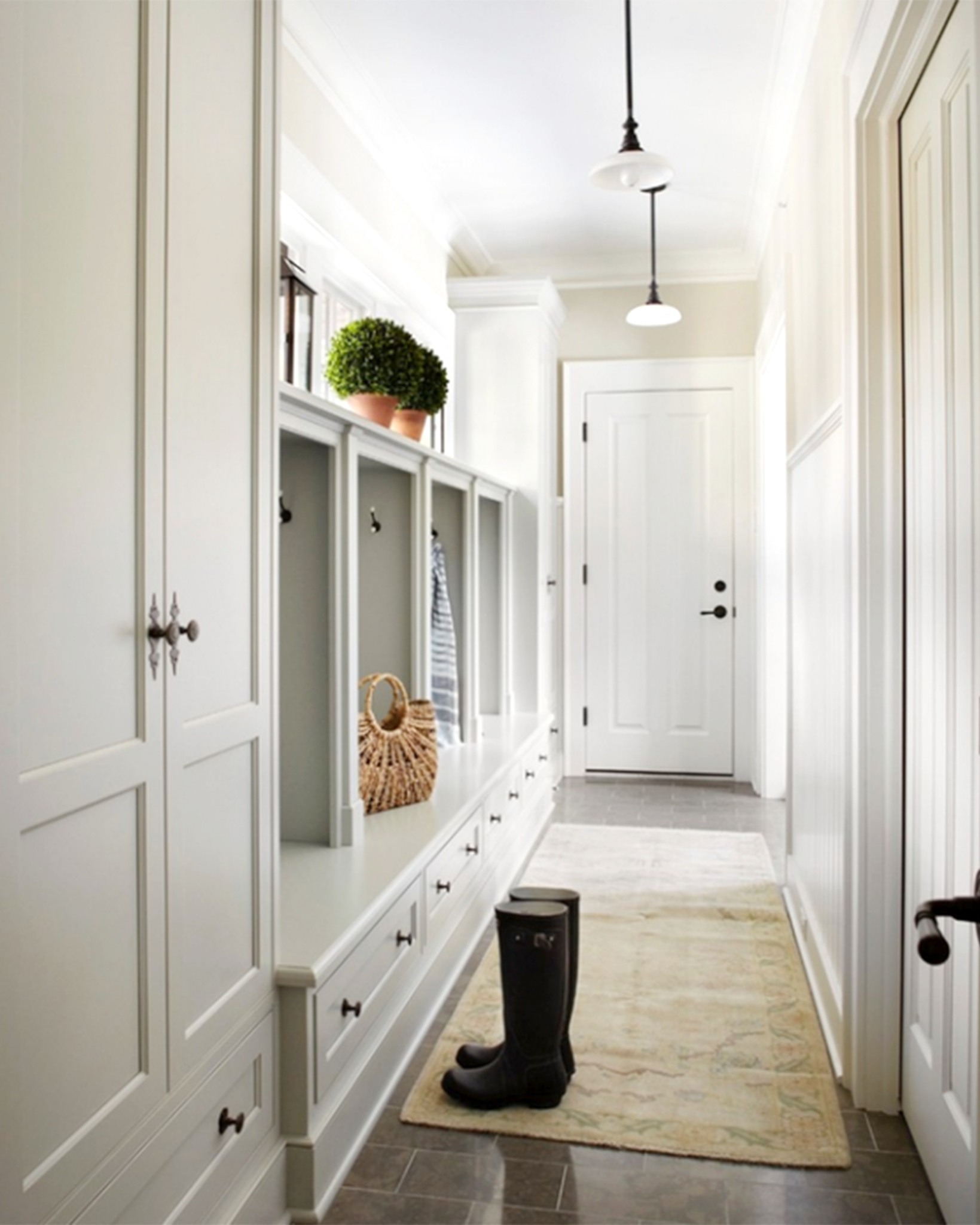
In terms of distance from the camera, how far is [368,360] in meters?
3.33

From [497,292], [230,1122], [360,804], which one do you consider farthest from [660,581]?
[230,1122]

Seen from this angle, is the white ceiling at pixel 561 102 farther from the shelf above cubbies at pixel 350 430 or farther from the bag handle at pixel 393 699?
the bag handle at pixel 393 699

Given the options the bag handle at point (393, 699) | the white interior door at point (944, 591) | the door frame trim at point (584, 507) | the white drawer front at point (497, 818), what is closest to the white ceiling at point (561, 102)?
the door frame trim at point (584, 507)

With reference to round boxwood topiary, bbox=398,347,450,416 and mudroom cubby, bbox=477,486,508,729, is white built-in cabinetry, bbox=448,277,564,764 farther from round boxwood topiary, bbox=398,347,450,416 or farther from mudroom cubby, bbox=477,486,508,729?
round boxwood topiary, bbox=398,347,450,416

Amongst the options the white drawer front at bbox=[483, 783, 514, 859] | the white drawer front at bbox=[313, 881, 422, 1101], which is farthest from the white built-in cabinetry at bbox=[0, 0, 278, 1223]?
the white drawer front at bbox=[483, 783, 514, 859]

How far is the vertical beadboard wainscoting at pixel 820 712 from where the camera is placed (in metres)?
2.44

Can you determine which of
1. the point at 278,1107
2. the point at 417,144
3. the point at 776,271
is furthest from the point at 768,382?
the point at 278,1107

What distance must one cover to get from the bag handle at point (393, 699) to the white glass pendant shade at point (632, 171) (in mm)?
1584

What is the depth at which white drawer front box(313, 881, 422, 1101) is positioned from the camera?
6.33 feet

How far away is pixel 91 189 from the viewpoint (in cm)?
130

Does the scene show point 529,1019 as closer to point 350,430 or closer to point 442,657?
point 350,430

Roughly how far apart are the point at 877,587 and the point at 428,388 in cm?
178

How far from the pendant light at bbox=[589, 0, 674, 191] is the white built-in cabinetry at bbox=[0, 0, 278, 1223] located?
4.58 feet

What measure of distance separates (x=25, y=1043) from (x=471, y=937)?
2137 millimetres
